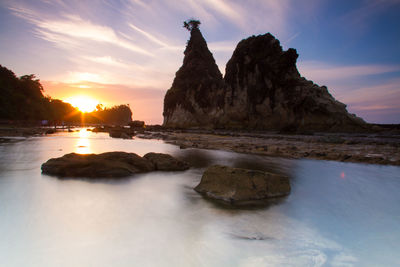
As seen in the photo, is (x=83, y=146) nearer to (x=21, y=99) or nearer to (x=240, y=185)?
(x=240, y=185)

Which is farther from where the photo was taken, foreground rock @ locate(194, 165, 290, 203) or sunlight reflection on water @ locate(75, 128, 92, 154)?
sunlight reflection on water @ locate(75, 128, 92, 154)

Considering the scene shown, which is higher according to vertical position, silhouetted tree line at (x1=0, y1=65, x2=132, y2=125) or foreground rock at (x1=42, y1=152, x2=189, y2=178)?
silhouetted tree line at (x1=0, y1=65, x2=132, y2=125)

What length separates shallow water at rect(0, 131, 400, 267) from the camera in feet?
10.5

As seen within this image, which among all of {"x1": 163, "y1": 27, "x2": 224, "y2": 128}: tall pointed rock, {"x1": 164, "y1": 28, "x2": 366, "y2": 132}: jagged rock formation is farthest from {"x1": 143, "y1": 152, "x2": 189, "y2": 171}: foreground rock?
{"x1": 163, "y1": 27, "x2": 224, "y2": 128}: tall pointed rock

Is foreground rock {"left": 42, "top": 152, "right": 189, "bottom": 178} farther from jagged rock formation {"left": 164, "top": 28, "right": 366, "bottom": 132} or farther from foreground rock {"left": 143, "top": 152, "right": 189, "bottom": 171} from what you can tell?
jagged rock formation {"left": 164, "top": 28, "right": 366, "bottom": 132}

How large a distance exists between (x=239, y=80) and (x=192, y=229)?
51.1m

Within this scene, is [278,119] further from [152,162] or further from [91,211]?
[91,211]

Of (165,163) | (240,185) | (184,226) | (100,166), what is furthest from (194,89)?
(184,226)

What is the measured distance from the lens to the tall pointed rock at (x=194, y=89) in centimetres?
7162

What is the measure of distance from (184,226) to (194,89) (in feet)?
237

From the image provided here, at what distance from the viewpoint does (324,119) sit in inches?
1554

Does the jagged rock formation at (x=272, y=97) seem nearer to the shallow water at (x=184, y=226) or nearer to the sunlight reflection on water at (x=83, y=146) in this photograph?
the sunlight reflection on water at (x=83, y=146)

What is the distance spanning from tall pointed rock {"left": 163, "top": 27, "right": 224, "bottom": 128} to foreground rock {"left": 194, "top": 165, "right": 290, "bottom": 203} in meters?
59.8

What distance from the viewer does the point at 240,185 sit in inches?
226
